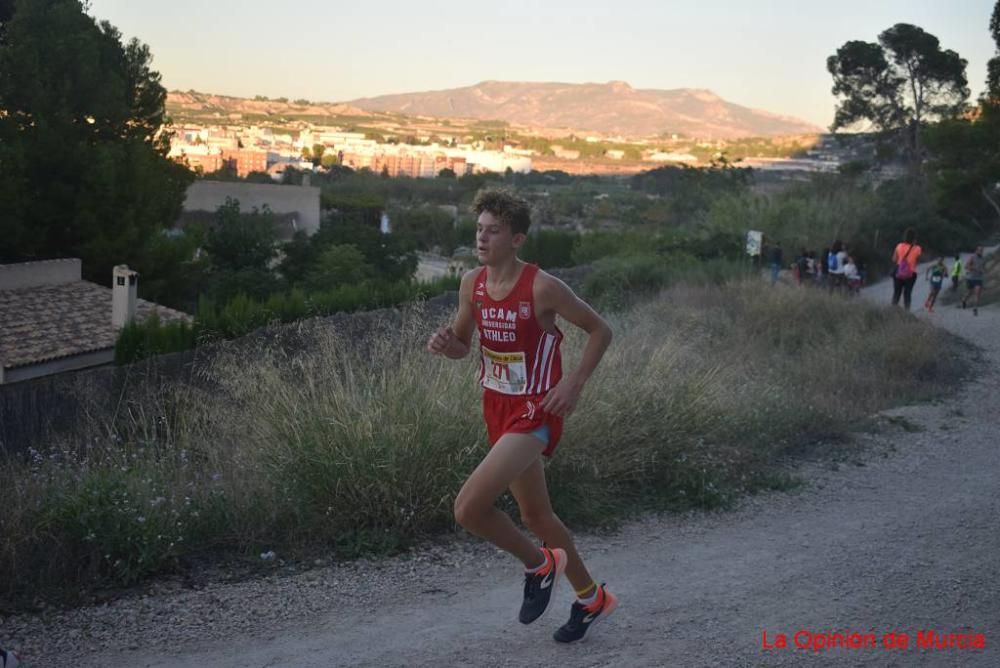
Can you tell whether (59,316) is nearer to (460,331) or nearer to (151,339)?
(151,339)

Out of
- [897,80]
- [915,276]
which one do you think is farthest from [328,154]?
[915,276]

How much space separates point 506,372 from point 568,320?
333 mm

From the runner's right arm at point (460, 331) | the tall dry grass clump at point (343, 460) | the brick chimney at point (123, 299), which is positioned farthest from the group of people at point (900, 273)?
the runner's right arm at point (460, 331)

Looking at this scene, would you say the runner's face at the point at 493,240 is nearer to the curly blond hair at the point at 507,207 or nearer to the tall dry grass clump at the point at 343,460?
the curly blond hair at the point at 507,207

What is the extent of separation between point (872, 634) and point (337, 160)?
11339cm

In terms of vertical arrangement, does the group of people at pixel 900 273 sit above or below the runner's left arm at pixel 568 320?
below

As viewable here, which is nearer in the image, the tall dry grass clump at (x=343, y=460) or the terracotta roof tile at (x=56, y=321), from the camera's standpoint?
the tall dry grass clump at (x=343, y=460)

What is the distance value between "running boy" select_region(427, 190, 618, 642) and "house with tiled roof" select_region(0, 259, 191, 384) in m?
16.4

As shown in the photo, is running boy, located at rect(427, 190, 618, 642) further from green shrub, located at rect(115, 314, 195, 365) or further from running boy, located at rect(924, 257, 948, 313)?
running boy, located at rect(924, 257, 948, 313)

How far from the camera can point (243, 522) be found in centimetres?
Answer: 567

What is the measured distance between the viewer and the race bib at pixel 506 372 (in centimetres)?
434

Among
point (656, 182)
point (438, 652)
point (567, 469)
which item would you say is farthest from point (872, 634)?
point (656, 182)

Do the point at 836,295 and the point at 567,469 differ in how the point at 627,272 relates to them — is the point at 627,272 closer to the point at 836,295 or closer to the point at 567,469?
the point at 836,295

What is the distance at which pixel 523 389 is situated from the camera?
433 cm
